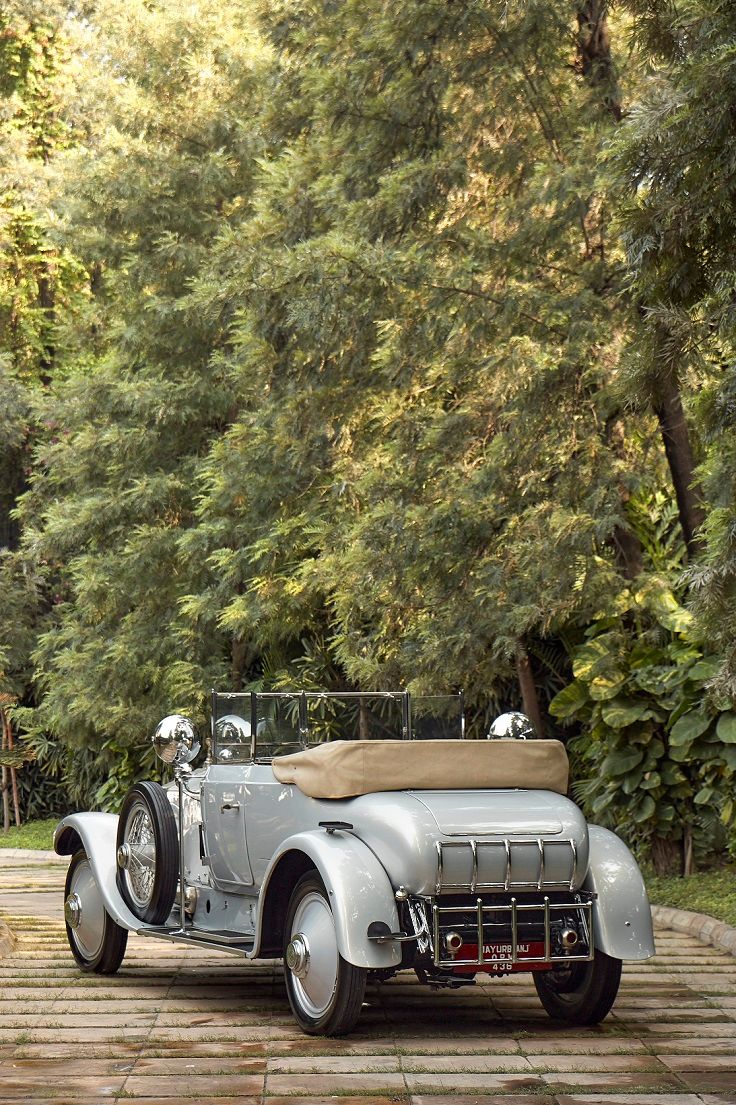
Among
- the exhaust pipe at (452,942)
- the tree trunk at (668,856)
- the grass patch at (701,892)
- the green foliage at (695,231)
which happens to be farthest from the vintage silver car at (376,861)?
the tree trunk at (668,856)

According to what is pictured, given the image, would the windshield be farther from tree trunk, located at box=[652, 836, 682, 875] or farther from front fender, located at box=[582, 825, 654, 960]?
tree trunk, located at box=[652, 836, 682, 875]

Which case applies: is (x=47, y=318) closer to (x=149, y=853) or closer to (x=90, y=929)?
(x=90, y=929)

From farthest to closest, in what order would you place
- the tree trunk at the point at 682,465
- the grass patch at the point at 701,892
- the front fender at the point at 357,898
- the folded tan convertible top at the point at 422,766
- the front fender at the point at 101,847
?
1. the tree trunk at the point at 682,465
2. the grass patch at the point at 701,892
3. the front fender at the point at 101,847
4. the folded tan convertible top at the point at 422,766
5. the front fender at the point at 357,898

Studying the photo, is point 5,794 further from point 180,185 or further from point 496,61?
point 496,61

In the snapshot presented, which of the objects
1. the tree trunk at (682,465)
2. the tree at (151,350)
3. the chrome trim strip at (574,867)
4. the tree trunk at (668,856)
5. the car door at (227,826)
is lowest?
the tree trunk at (668,856)

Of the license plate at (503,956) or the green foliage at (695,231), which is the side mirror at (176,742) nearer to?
the license plate at (503,956)

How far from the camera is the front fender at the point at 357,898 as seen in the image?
18.0ft

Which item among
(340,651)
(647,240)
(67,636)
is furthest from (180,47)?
(647,240)

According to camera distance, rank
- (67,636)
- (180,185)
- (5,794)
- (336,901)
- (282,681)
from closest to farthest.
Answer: (336,901) < (282,681) < (180,185) < (67,636) < (5,794)

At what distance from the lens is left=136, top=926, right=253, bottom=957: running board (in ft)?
20.7

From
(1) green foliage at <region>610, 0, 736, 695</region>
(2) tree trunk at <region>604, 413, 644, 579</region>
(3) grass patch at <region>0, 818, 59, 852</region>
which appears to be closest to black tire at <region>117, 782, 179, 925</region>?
(1) green foliage at <region>610, 0, 736, 695</region>

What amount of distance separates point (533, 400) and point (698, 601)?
379 cm

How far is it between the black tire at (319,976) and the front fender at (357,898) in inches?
4.9

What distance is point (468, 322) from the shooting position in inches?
395
